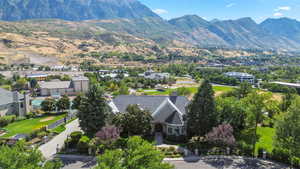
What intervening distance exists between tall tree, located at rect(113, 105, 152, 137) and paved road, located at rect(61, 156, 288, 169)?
251 inches

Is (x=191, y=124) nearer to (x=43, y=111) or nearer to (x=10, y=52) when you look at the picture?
(x=43, y=111)

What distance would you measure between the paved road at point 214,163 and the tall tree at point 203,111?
444 centimetres

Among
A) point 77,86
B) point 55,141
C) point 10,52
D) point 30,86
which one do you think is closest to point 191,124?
point 55,141

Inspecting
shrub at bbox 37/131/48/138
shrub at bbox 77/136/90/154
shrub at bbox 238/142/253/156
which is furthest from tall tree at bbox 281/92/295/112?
shrub at bbox 37/131/48/138

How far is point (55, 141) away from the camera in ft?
105

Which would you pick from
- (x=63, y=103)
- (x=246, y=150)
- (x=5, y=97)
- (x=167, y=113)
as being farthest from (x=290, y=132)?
(x=5, y=97)

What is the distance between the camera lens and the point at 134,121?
96.0ft

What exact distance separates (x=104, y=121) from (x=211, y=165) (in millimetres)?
14676

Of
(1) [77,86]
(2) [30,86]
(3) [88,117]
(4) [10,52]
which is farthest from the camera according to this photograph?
(4) [10,52]

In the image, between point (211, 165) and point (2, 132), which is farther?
point (2, 132)

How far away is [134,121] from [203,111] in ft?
30.4

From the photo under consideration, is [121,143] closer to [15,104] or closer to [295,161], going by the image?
[295,161]

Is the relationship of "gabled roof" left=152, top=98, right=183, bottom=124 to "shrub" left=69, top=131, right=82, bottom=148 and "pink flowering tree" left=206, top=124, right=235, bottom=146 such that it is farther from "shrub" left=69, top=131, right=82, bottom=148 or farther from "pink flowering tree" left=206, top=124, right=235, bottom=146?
"shrub" left=69, top=131, right=82, bottom=148

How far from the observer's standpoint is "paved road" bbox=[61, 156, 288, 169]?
23.6 meters
